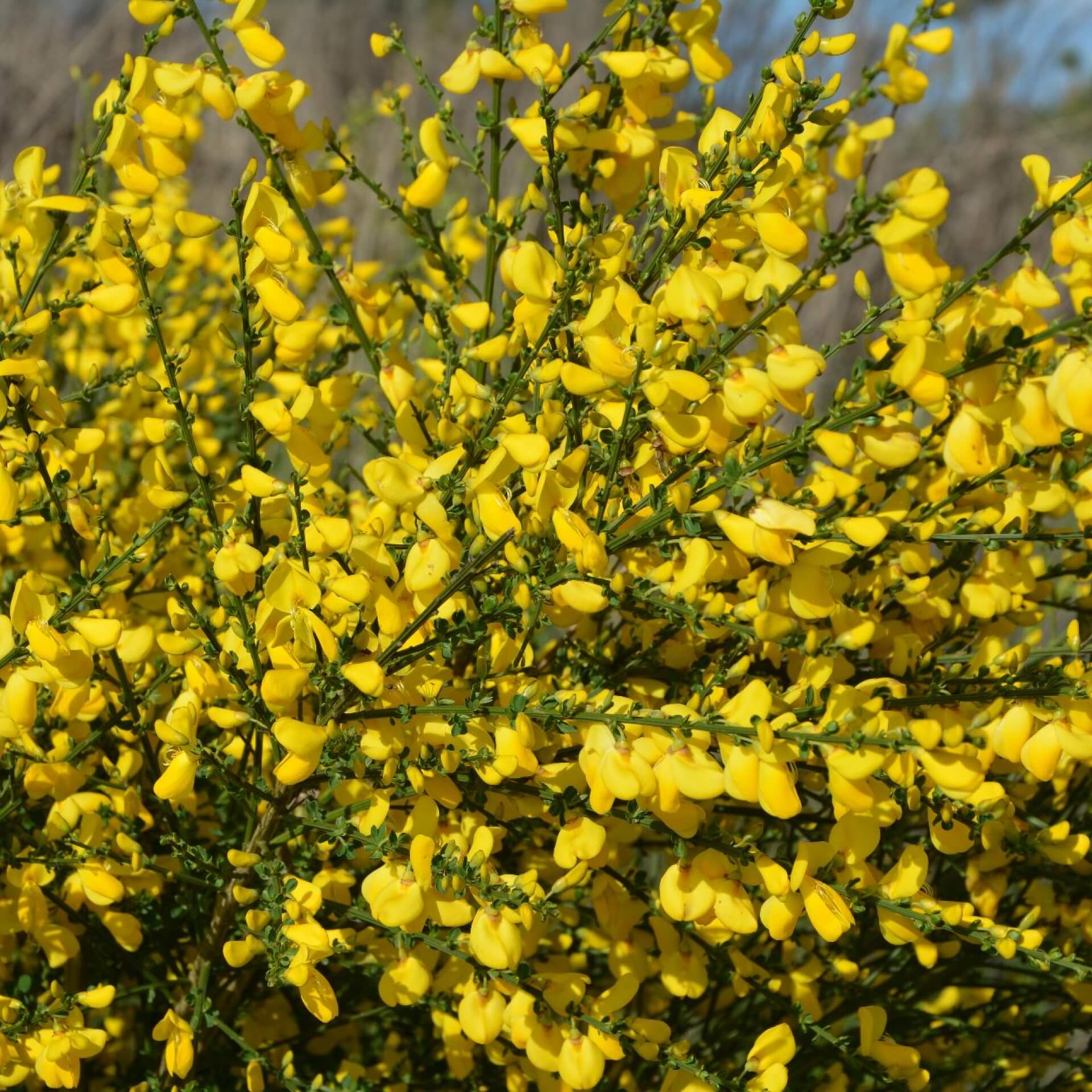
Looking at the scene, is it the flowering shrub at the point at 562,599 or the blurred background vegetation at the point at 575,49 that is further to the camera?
the blurred background vegetation at the point at 575,49

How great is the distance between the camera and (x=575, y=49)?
20.4 feet

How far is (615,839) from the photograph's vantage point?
1.06 m

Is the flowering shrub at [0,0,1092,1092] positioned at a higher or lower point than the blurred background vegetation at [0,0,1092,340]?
lower

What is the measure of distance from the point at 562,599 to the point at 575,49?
5991 mm

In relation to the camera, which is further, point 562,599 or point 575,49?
point 575,49

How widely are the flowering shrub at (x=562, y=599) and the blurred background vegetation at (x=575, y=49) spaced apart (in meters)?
3.21

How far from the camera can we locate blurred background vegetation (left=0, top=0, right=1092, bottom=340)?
16.8 ft

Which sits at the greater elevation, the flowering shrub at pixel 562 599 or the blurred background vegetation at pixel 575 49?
the blurred background vegetation at pixel 575 49

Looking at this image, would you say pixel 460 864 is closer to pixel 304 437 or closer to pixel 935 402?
pixel 304 437

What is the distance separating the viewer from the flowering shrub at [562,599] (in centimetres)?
84

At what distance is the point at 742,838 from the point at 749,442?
1.06 ft

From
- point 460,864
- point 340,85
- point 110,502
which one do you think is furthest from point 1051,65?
point 460,864

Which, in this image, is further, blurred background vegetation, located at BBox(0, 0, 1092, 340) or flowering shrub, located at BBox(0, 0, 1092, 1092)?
blurred background vegetation, located at BBox(0, 0, 1092, 340)

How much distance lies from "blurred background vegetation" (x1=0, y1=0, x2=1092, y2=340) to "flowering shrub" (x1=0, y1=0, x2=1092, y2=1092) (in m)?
3.21
